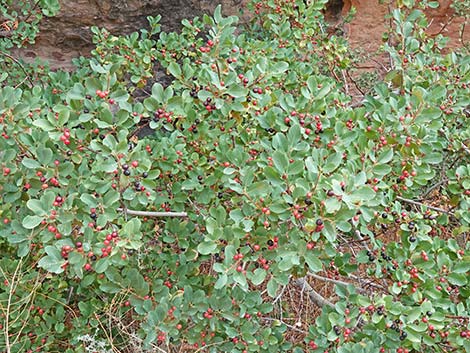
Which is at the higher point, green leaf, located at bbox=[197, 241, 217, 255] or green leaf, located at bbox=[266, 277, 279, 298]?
green leaf, located at bbox=[197, 241, 217, 255]

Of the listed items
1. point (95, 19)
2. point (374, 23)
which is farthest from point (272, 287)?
point (374, 23)

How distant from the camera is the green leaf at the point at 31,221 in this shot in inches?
55.7

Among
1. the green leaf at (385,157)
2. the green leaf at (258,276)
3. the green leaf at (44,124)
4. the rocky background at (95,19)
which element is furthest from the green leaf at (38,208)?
the rocky background at (95,19)

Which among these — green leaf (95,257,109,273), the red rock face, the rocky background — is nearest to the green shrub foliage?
green leaf (95,257,109,273)

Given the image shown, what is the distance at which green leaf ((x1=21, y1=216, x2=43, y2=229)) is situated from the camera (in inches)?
55.7

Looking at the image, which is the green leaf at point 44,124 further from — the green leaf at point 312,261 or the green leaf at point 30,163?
the green leaf at point 312,261

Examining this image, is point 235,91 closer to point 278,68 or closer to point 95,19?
point 278,68

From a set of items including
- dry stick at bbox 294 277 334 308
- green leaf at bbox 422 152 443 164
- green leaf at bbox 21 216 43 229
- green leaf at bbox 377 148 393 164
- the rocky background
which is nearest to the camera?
green leaf at bbox 21 216 43 229

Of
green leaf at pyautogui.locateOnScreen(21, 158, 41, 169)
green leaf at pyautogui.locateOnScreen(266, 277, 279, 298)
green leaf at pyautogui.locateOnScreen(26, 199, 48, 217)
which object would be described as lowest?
green leaf at pyautogui.locateOnScreen(266, 277, 279, 298)

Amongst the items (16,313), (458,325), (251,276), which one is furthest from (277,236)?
(16,313)

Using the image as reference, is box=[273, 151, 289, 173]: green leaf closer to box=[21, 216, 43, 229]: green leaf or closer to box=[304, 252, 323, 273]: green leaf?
box=[304, 252, 323, 273]: green leaf

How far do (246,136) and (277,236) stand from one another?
39cm

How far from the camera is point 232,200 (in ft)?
5.16

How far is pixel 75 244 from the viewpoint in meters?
1.52
